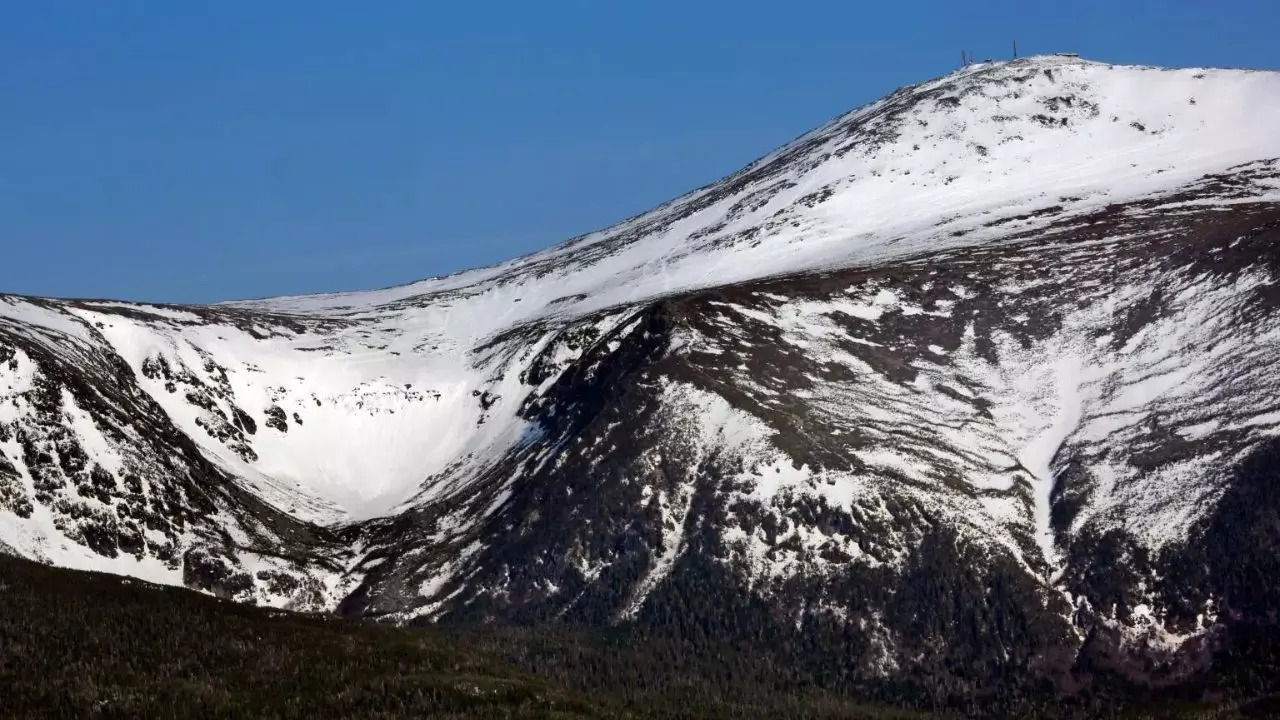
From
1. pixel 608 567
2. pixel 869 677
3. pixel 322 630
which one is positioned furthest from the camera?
pixel 608 567

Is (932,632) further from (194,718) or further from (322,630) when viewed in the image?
(194,718)

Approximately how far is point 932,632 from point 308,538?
3011 inches

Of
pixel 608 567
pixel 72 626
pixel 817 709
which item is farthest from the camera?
pixel 608 567

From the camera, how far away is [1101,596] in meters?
174

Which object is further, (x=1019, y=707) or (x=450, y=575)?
(x=450, y=575)

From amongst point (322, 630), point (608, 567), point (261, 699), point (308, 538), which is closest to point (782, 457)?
point (608, 567)

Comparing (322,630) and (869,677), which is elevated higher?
(322,630)

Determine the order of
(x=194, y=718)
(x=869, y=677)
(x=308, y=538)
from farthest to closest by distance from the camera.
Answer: (x=308, y=538)
(x=869, y=677)
(x=194, y=718)

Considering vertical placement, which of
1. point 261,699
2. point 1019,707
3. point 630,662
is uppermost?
point 261,699

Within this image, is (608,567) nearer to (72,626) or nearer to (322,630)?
(322,630)

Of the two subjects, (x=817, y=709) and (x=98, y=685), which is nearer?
(x=98, y=685)

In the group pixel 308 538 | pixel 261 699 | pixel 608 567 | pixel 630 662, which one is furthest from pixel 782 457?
pixel 261 699

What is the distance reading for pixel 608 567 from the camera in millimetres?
186000

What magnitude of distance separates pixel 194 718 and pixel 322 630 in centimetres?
2177
